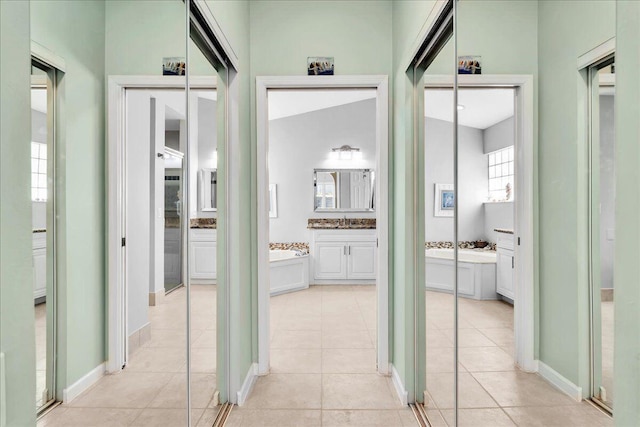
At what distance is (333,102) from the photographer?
5883 millimetres

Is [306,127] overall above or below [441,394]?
above

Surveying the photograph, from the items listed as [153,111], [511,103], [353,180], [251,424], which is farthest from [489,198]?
Result: [353,180]

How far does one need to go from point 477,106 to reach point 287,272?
4.16 meters

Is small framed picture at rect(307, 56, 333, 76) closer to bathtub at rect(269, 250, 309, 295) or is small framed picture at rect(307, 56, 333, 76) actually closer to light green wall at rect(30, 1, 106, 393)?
light green wall at rect(30, 1, 106, 393)

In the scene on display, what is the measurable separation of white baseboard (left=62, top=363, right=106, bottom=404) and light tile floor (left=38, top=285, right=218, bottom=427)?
0.01 meters

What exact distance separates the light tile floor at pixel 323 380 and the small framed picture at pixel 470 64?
5.67 ft

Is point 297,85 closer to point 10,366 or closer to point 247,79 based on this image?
point 247,79

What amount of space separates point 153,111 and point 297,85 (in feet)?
5.02

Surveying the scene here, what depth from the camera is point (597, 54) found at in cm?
54

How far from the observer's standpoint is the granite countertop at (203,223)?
141 centimetres

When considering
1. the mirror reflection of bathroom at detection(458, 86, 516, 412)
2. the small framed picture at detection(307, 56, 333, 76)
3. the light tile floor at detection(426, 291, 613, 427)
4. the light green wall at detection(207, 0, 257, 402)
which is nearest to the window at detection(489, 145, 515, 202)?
the mirror reflection of bathroom at detection(458, 86, 516, 412)

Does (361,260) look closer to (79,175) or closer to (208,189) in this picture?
(208,189)

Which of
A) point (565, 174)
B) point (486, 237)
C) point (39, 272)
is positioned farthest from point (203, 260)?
point (565, 174)

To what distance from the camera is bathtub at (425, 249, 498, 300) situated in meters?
1.04
